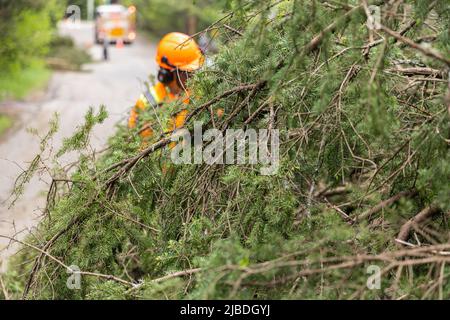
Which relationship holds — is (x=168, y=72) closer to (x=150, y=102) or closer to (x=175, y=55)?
(x=175, y=55)

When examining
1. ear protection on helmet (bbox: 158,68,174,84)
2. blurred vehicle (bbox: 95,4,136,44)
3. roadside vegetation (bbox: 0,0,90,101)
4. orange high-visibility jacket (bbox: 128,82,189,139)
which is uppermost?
ear protection on helmet (bbox: 158,68,174,84)

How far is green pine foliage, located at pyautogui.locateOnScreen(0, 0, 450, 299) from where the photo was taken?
2.64 meters

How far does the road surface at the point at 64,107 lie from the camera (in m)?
8.24

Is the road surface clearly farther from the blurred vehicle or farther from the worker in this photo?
the blurred vehicle

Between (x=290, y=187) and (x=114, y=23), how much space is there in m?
25.0

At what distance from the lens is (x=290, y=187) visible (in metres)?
3.43

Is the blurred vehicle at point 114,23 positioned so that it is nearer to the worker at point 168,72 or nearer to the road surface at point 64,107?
the road surface at point 64,107

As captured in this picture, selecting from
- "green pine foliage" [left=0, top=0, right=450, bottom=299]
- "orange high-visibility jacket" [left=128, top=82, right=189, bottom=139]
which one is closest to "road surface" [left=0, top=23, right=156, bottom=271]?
"orange high-visibility jacket" [left=128, top=82, right=189, bottom=139]

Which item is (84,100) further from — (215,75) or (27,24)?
(215,75)

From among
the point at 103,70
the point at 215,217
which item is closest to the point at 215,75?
the point at 215,217

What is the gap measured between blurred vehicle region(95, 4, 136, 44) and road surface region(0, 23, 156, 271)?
0.78 m

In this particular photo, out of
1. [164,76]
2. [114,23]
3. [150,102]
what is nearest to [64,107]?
[164,76]

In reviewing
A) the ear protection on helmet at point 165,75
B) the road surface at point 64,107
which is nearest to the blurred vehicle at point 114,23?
the road surface at point 64,107

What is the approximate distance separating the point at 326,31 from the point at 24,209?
21.0 ft
